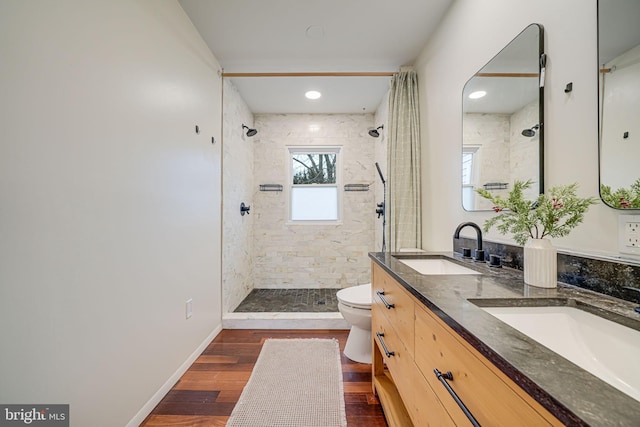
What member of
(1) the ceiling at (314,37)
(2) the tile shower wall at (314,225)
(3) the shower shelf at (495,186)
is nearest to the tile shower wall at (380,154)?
(2) the tile shower wall at (314,225)

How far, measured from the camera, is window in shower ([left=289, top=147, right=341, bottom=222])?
369cm

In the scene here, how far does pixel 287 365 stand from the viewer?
6.09ft

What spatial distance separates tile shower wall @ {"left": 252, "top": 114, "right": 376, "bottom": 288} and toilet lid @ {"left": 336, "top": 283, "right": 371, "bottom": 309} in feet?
4.72

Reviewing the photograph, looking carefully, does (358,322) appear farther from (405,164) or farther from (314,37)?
(314,37)

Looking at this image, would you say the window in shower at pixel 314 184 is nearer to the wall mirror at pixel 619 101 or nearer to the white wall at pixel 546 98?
the white wall at pixel 546 98

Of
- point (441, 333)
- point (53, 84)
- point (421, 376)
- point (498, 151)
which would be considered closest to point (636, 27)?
point (498, 151)

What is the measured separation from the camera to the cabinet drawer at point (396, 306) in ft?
3.08

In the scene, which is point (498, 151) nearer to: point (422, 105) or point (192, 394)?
point (422, 105)

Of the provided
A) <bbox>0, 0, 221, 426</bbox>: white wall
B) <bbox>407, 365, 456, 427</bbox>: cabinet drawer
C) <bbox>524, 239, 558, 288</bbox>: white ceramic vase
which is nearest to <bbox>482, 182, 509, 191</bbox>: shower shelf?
<bbox>524, 239, 558, 288</bbox>: white ceramic vase

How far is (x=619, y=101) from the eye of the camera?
0.79 metres

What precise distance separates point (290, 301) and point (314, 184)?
163cm

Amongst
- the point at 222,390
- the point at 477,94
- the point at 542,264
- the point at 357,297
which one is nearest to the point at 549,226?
the point at 542,264

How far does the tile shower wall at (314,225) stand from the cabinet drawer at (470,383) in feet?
9.11

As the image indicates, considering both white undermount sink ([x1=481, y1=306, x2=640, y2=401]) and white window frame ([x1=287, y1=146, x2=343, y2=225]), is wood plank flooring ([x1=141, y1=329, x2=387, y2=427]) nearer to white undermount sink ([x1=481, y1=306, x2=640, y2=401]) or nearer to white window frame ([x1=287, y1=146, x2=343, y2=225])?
white undermount sink ([x1=481, y1=306, x2=640, y2=401])
